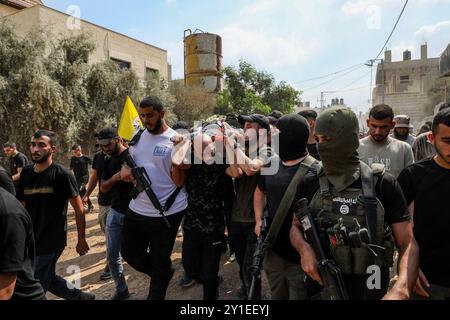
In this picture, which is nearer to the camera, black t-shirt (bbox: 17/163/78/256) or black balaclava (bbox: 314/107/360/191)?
black balaclava (bbox: 314/107/360/191)

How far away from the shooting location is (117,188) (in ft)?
12.1

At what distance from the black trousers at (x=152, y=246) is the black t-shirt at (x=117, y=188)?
647 mm

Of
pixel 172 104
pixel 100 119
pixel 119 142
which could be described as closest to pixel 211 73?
pixel 172 104

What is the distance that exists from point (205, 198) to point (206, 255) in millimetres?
452

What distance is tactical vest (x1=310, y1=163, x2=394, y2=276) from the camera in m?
A: 1.55

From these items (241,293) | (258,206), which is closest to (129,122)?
(241,293)

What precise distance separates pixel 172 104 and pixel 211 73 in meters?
5.03

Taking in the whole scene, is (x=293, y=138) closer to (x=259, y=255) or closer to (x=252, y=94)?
(x=259, y=255)

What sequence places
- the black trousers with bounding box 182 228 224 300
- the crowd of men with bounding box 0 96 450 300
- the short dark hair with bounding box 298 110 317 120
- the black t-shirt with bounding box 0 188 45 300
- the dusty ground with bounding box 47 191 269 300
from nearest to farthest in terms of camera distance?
the black t-shirt with bounding box 0 188 45 300 < the crowd of men with bounding box 0 96 450 300 < the black trousers with bounding box 182 228 224 300 < the dusty ground with bounding box 47 191 269 300 < the short dark hair with bounding box 298 110 317 120

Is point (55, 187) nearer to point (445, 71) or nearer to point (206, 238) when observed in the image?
point (206, 238)

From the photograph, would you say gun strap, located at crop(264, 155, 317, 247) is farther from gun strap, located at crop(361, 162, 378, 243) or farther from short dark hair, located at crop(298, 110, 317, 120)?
short dark hair, located at crop(298, 110, 317, 120)

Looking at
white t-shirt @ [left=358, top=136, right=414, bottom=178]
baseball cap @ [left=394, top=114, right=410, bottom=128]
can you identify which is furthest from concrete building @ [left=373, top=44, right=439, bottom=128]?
white t-shirt @ [left=358, top=136, right=414, bottom=178]

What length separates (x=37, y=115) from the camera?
10.5m

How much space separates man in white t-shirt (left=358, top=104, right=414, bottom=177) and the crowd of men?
0.01m
